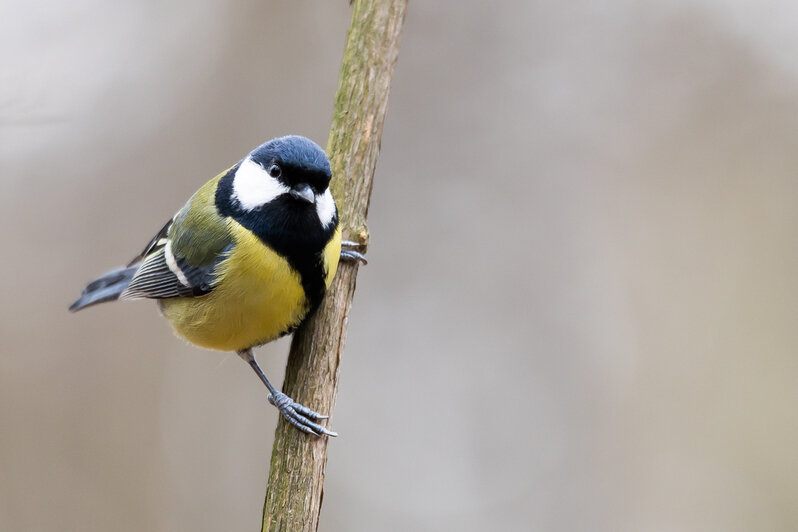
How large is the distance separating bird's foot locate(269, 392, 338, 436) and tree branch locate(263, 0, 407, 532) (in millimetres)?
26

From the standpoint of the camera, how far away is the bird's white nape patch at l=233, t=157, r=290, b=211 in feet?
6.51

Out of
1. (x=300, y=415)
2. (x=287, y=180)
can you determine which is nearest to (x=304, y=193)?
(x=287, y=180)

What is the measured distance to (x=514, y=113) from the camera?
4332 mm

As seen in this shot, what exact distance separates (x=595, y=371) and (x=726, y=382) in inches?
26.3

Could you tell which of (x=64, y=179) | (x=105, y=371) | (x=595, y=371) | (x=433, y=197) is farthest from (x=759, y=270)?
(x=64, y=179)

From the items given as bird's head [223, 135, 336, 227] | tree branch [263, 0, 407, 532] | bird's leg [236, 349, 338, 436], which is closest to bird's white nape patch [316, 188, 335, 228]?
bird's head [223, 135, 336, 227]

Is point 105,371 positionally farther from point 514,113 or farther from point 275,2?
point 514,113

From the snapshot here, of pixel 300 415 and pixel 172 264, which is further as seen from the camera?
pixel 172 264

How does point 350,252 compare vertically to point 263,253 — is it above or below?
above

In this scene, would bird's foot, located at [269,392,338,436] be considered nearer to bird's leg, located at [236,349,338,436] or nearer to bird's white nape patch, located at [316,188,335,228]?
bird's leg, located at [236,349,338,436]

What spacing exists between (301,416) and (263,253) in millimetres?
452

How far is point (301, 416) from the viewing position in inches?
74.5

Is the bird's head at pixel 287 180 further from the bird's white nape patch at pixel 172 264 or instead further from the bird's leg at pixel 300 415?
the bird's leg at pixel 300 415

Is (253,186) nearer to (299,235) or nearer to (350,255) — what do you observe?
(299,235)
